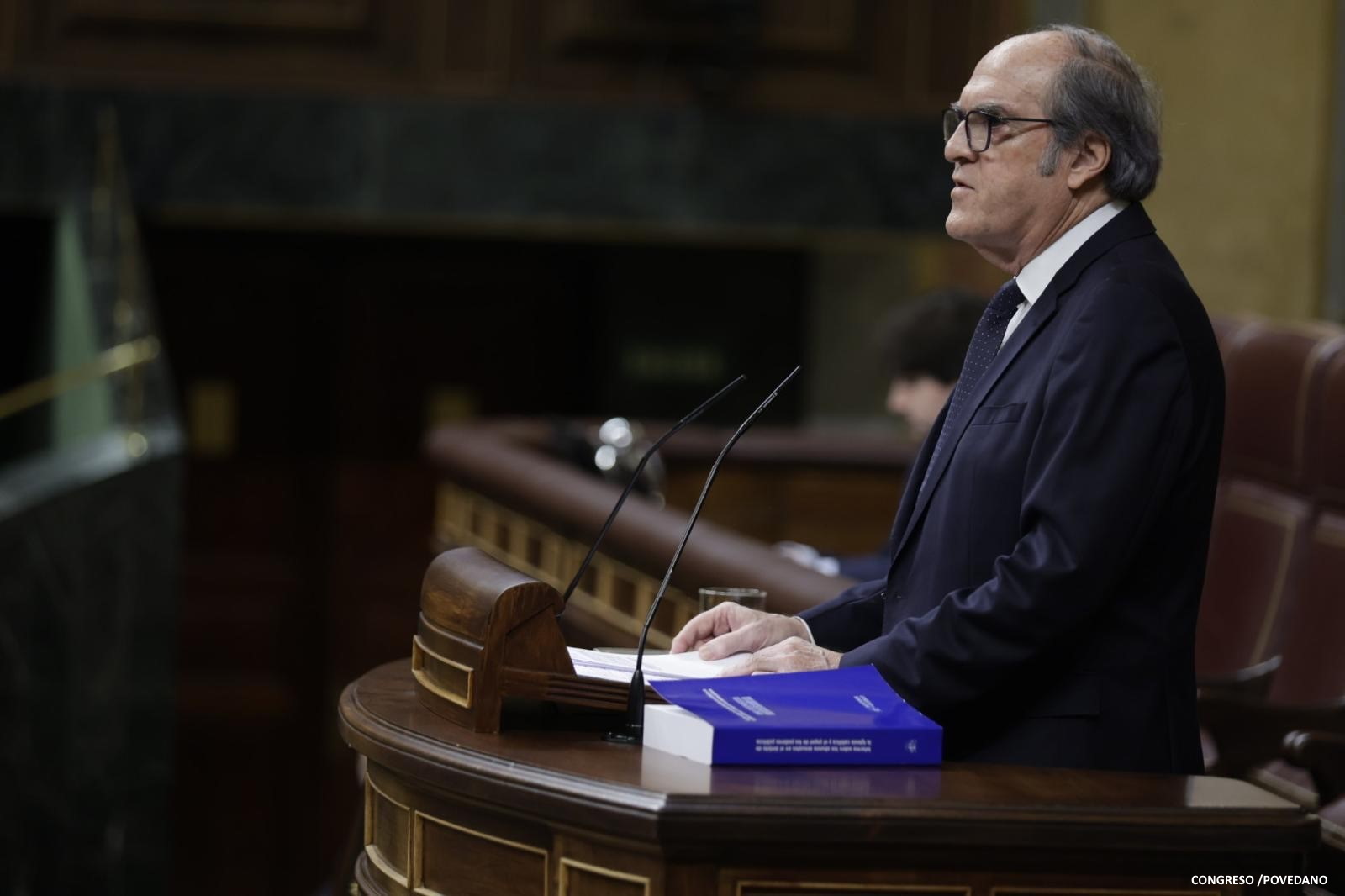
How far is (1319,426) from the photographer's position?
11.8 feet

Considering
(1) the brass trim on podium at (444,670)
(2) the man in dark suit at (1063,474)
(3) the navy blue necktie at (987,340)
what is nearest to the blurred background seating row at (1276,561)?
(3) the navy blue necktie at (987,340)

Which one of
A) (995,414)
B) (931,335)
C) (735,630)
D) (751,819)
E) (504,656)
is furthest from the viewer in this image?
(931,335)

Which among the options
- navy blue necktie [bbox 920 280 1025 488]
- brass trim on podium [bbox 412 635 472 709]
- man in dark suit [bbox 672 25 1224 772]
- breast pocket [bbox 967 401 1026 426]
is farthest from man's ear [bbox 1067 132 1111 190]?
brass trim on podium [bbox 412 635 472 709]

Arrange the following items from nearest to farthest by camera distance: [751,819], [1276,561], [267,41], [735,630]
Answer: [751,819], [735,630], [1276,561], [267,41]

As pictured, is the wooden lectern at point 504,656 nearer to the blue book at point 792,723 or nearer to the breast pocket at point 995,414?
the blue book at point 792,723

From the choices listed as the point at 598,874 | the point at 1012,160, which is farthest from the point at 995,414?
the point at 598,874

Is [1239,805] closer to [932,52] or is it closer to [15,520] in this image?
[15,520]

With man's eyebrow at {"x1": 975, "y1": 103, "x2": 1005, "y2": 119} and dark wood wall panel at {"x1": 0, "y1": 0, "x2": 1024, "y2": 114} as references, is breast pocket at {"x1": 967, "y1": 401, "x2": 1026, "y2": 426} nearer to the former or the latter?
man's eyebrow at {"x1": 975, "y1": 103, "x2": 1005, "y2": 119}

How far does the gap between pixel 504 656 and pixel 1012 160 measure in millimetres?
773

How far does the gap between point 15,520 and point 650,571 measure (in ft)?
8.11

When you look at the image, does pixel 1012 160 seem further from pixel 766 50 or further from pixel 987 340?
pixel 766 50

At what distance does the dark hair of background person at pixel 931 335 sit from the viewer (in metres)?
4.12

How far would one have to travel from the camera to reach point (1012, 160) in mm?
1982

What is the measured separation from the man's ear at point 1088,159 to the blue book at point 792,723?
1.95ft
